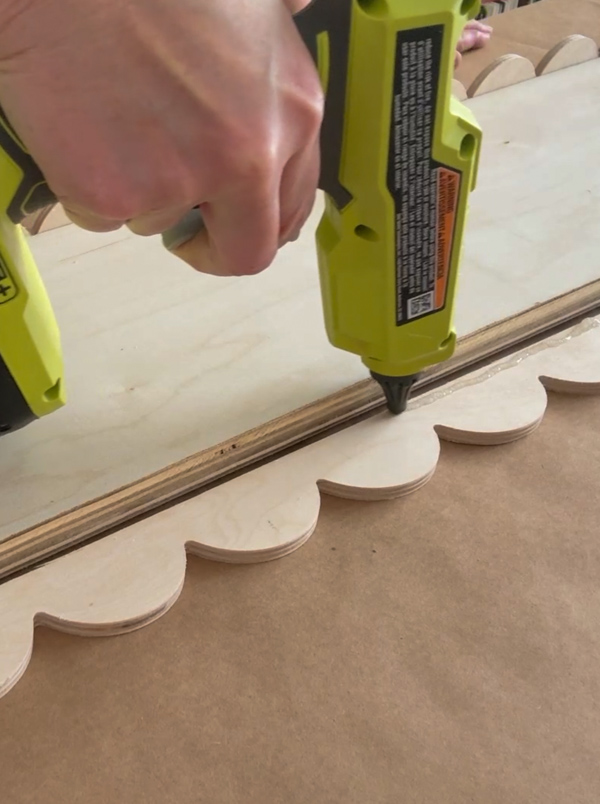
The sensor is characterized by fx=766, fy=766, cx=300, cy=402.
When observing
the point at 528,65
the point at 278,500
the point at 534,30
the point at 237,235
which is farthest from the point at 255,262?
the point at 534,30

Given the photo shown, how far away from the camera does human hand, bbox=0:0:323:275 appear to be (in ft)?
1.48

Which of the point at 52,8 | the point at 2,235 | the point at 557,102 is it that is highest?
the point at 52,8

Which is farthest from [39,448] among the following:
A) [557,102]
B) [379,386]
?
[557,102]

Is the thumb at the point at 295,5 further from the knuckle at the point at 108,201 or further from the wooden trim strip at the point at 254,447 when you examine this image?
the wooden trim strip at the point at 254,447

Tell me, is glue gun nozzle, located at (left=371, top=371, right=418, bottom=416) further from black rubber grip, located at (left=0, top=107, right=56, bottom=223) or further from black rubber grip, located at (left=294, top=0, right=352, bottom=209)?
black rubber grip, located at (left=0, top=107, right=56, bottom=223)

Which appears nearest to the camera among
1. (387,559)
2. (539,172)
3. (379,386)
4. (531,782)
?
(531,782)

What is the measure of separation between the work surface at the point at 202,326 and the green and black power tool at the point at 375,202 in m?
0.08

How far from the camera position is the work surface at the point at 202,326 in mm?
779

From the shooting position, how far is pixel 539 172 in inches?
45.4

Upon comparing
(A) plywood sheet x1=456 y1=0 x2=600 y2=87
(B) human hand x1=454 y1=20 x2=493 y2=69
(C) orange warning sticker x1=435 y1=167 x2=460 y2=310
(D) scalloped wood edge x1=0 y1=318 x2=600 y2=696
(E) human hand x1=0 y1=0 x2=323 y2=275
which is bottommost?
(A) plywood sheet x1=456 y1=0 x2=600 y2=87

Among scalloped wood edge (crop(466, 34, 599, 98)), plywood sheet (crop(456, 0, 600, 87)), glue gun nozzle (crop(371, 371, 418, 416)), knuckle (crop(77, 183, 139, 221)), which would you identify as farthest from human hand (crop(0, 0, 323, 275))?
plywood sheet (crop(456, 0, 600, 87))

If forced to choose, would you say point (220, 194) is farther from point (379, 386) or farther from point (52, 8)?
point (379, 386)

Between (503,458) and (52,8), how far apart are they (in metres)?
0.57

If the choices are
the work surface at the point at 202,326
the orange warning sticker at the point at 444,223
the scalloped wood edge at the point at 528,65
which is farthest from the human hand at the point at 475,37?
the orange warning sticker at the point at 444,223
